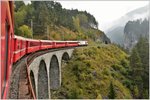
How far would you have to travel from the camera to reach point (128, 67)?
163 feet

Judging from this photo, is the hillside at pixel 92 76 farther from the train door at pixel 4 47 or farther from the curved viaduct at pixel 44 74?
the train door at pixel 4 47

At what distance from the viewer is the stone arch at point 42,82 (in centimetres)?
2182

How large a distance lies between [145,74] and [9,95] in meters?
43.4

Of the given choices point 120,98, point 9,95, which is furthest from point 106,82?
point 9,95

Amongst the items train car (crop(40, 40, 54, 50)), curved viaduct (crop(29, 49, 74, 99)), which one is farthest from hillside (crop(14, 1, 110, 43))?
train car (crop(40, 40, 54, 50))

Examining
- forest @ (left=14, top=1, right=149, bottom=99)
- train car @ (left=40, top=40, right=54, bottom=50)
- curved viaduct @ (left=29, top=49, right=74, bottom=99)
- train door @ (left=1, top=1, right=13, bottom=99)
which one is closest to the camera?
train door @ (left=1, top=1, right=13, bottom=99)

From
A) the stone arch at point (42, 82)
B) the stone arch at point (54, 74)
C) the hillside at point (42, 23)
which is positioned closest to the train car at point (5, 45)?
the stone arch at point (42, 82)

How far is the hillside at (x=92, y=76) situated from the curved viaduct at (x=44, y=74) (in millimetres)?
1391

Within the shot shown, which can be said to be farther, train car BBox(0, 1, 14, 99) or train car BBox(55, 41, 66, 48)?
train car BBox(55, 41, 66, 48)

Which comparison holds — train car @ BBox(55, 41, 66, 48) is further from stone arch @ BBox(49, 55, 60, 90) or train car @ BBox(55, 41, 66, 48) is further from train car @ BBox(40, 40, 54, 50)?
stone arch @ BBox(49, 55, 60, 90)

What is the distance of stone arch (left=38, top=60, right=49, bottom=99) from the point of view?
2182cm

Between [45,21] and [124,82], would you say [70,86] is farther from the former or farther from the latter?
[45,21]

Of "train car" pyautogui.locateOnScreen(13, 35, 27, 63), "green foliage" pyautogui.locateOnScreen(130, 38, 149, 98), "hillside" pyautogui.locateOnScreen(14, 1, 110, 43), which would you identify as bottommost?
"green foliage" pyautogui.locateOnScreen(130, 38, 149, 98)

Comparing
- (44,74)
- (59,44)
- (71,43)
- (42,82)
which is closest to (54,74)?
(59,44)
